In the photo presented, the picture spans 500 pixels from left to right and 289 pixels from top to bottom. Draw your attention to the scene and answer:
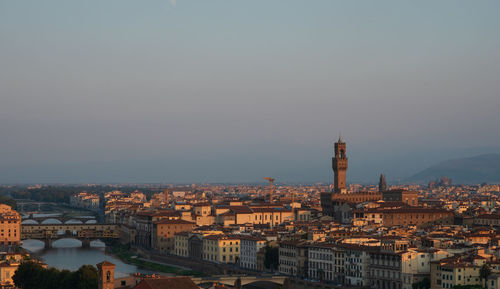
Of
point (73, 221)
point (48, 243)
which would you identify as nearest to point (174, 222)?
point (48, 243)

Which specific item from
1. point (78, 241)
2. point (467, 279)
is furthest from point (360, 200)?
point (467, 279)

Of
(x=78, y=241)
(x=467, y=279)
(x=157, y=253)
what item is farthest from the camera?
(x=78, y=241)

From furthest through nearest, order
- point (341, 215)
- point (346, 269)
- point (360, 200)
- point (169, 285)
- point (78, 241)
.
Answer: point (78, 241), point (360, 200), point (341, 215), point (346, 269), point (169, 285)

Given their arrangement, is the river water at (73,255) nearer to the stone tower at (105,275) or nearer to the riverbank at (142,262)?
the riverbank at (142,262)

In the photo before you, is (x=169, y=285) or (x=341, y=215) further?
(x=341, y=215)

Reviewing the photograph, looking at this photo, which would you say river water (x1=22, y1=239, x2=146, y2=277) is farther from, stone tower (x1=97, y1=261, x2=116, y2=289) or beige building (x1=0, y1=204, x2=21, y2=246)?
stone tower (x1=97, y1=261, x2=116, y2=289)

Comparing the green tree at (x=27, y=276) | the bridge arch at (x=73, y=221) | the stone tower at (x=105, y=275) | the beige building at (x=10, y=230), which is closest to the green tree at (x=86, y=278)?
the green tree at (x=27, y=276)

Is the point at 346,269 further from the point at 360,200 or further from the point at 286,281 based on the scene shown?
the point at 360,200
